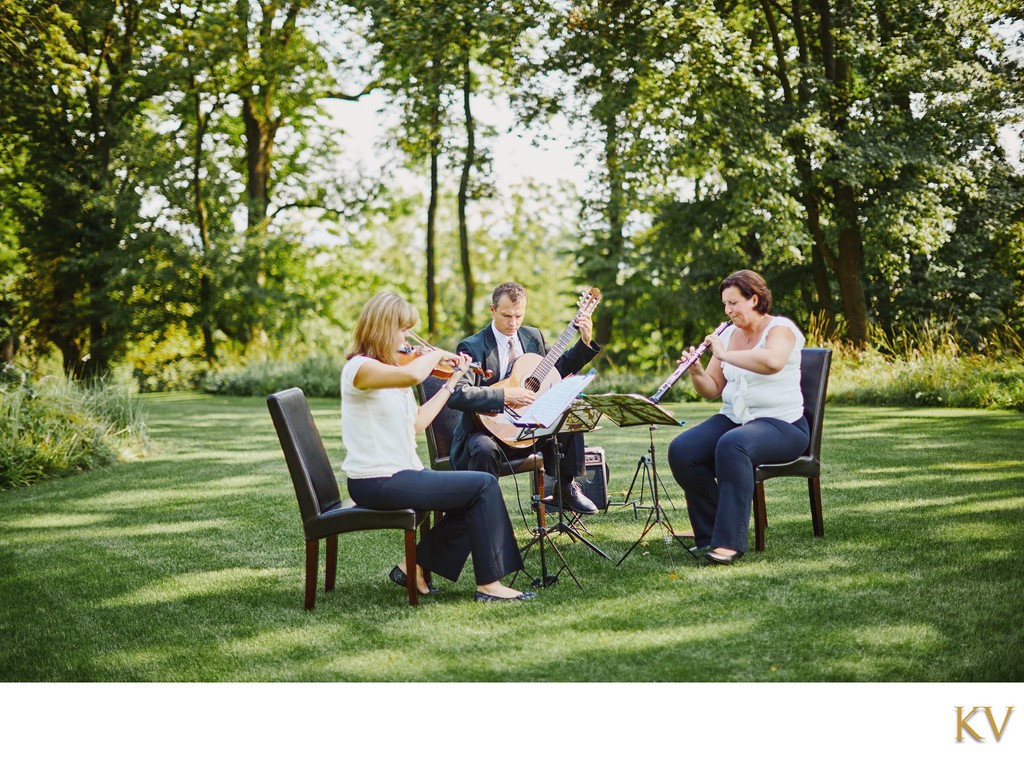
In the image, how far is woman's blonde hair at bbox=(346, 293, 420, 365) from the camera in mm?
4324

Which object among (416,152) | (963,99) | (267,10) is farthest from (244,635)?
(267,10)

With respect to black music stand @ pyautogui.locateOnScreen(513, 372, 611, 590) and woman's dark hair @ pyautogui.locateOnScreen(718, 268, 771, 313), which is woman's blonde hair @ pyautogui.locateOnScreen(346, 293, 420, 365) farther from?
woman's dark hair @ pyautogui.locateOnScreen(718, 268, 771, 313)

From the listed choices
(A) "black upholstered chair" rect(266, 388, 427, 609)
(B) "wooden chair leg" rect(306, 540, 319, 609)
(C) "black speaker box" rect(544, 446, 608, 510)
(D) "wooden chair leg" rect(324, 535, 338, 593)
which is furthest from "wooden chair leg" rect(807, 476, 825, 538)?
(B) "wooden chair leg" rect(306, 540, 319, 609)

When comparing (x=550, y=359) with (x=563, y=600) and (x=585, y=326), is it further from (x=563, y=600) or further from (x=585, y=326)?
(x=563, y=600)

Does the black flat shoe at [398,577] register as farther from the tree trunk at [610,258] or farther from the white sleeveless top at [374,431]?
the tree trunk at [610,258]

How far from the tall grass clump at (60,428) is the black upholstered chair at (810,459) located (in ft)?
20.7

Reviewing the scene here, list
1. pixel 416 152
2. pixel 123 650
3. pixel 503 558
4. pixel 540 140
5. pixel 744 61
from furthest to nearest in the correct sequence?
pixel 416 152 < pixel 540 140 < pixel 744 61 < pixel 503 558 < pixel 123 650

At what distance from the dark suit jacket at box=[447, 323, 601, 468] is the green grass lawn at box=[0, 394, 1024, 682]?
77 centimetres

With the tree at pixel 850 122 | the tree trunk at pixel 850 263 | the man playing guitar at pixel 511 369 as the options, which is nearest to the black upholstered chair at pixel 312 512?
the man playing guitar at pixel 511 369

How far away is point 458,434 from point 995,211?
1543cm

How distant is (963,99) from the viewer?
16281mm

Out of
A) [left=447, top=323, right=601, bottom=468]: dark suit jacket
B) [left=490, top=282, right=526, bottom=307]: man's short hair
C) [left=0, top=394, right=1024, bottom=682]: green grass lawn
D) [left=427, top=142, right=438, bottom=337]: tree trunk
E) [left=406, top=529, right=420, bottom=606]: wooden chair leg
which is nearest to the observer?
[left=0, top=394, right=1024, bottom=682]: green grass lawn

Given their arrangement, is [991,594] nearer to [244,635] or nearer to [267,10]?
[244,635]
